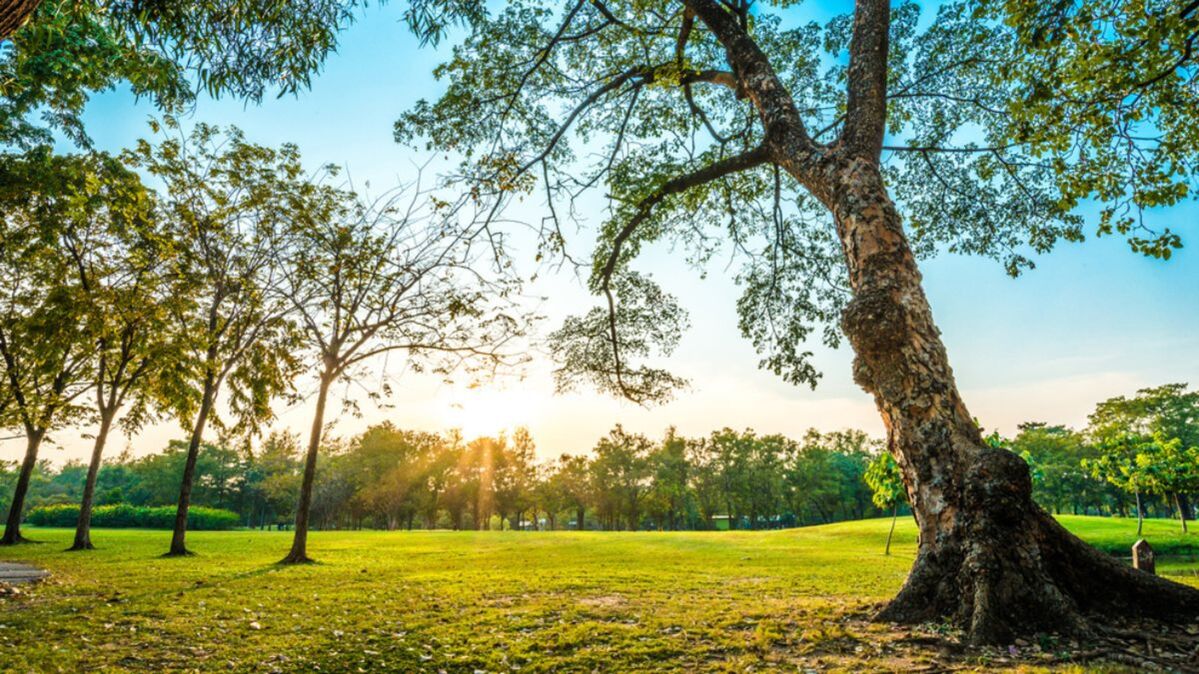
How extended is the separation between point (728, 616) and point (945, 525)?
2.79 meters

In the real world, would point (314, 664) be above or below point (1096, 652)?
below

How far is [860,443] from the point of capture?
9556cm

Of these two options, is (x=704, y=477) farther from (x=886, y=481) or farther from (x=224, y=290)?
(x=224, y=290)

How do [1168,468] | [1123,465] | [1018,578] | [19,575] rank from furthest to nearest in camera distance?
1. [1123,465]
2. [1168,468]
3. [19,575]
4. [1018,578]

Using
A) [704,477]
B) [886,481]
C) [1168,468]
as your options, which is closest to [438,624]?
[886,481]

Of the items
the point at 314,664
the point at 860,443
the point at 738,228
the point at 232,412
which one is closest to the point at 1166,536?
the point at 738,228

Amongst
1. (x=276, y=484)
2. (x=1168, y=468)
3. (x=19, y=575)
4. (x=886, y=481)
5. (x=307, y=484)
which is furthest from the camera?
(x=276, y=484)

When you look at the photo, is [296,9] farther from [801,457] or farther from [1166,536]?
[801,457]

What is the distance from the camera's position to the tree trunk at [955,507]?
4.46m

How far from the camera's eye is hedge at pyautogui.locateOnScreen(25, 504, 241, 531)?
49.2 metres

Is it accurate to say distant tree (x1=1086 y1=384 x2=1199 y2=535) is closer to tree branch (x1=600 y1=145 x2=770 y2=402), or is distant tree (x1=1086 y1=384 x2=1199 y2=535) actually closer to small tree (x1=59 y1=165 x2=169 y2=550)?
tree branch (x1=600 y1=145 x2=770 y2=402)

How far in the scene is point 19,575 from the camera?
1039 cm

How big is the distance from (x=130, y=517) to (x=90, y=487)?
42.3 metres

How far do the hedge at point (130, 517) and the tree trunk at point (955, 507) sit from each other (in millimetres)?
60999
